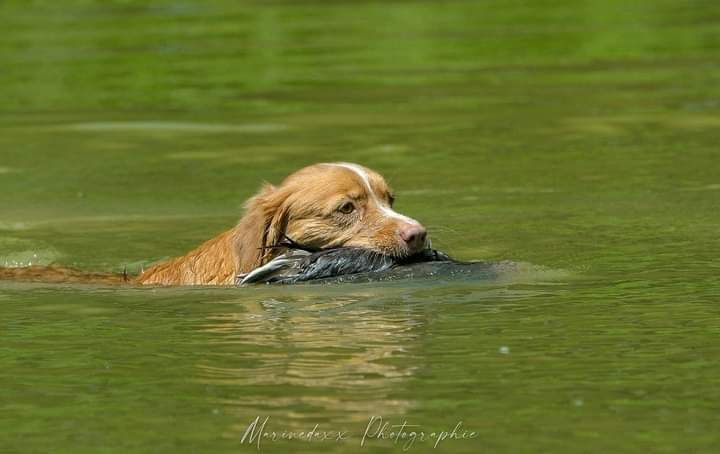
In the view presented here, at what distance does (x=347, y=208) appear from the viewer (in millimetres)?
10930

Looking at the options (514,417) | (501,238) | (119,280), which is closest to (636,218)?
(501,238)

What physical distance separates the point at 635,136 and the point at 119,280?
738 cm

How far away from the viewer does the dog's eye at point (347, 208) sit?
1091 cm

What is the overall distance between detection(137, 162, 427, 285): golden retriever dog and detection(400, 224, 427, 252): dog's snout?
9 cm

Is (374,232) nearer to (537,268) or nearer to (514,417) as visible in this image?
(537,268)

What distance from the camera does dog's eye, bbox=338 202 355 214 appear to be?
35.8 feet

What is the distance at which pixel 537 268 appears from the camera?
1138cm

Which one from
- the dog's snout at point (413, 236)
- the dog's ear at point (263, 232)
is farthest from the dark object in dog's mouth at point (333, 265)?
the dog's ear at point (263, 232)

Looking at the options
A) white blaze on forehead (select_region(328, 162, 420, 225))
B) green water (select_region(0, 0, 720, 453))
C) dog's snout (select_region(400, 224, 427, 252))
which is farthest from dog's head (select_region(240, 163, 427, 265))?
green water (select_region(0, 0, 720, 453))

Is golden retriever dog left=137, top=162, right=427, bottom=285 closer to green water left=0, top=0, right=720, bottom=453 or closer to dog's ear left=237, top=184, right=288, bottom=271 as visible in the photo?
dog's ear left=237, top=184, right=288, bottom=271

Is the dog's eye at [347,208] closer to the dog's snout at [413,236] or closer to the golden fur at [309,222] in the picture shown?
the golden fur at [309,222]

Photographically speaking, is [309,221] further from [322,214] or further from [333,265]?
[333,265]

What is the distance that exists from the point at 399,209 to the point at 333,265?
12.4 ft

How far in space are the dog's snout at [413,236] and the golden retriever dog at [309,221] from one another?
3.5 inches
